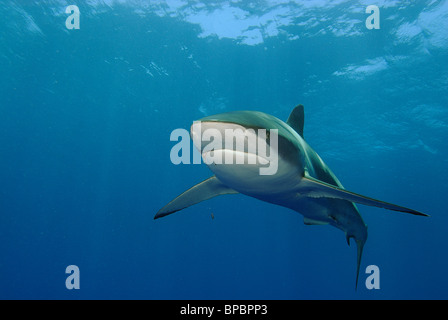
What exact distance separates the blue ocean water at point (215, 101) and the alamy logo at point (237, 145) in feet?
22.8

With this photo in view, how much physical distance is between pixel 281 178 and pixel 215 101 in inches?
959

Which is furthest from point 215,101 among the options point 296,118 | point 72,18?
point 296,118

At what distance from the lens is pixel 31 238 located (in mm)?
100562

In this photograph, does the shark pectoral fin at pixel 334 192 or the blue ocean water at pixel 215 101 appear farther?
the blue ocean water at pixel 215 101

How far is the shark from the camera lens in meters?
3.05

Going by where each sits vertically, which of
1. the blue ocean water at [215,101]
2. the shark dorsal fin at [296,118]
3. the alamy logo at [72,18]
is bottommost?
the shark dorsal fin at [296,118]

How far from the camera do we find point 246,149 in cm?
311

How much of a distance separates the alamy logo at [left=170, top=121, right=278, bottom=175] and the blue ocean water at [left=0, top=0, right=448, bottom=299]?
6.95m

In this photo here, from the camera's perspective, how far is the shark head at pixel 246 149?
2865mm

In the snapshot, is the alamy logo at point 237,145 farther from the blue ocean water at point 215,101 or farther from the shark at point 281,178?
the blue ocean water at point 215,101

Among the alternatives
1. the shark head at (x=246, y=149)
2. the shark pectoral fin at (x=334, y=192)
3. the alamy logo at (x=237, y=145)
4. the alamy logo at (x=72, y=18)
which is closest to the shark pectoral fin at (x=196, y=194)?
the shark head at (x=246, y=149)

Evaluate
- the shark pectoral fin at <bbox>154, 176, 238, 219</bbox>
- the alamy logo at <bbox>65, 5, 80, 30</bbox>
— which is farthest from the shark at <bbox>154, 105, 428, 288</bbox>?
the alamy logo at <bbox>65, 5, 80, 30</bbox>
